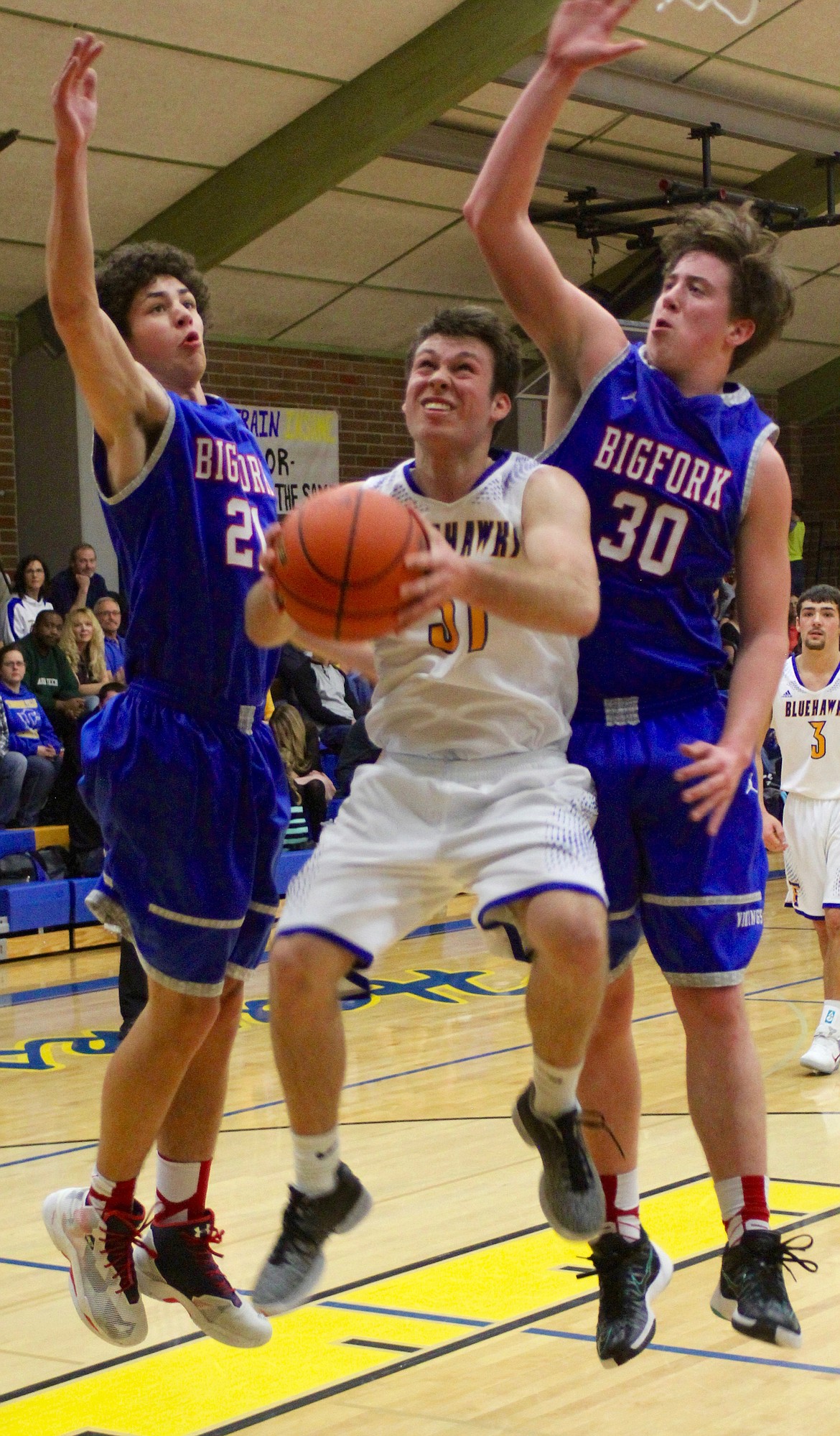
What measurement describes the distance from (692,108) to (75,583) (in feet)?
19.2

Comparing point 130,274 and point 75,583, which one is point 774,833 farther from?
point 75,583

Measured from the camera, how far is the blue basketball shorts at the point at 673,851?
3506mm

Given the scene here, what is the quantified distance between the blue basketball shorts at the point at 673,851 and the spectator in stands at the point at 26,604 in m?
8.36

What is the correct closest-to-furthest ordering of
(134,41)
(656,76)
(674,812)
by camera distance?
(674,812)
(134,41)
(656,76)

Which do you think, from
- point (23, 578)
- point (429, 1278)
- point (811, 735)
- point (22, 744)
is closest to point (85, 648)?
point (23, 578)

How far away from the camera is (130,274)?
386cm

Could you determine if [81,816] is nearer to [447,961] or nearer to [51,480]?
[447,961]

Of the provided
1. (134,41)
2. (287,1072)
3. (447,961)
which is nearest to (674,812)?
(287,1072)

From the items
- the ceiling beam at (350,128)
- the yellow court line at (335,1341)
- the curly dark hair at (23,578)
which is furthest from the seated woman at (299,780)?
the yellow court line at (335,1341)

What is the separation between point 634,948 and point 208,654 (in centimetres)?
110

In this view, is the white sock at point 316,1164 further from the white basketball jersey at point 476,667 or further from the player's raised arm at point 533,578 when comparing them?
the player's raised arm at point 533,578

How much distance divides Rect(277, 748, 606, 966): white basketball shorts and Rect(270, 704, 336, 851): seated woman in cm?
781

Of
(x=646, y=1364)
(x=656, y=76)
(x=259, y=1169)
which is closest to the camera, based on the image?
(x=646, y=1364)

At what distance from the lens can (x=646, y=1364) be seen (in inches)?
174
